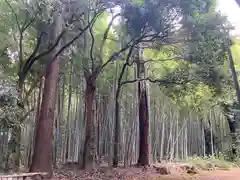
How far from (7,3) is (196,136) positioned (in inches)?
343

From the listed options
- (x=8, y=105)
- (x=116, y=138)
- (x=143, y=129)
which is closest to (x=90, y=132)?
(x=116, y=138)

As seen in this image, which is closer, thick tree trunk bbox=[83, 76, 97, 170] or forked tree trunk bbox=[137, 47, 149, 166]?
thick tree trunk bbox=[83, 76, 97, 170]

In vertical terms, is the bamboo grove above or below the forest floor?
above

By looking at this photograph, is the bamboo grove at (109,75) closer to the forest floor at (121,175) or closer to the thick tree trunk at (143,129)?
the thick tree trunk at (143,129)

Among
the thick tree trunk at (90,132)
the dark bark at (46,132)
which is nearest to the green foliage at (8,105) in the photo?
the dark bark at (46,132)

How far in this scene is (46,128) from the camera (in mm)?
5820

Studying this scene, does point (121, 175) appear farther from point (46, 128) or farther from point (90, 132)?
point (46, 128)

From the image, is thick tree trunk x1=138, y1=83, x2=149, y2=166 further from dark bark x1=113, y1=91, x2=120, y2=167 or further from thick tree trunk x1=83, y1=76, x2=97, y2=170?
thick tree trunk x1=83, y1=76, x2=97, y2=170

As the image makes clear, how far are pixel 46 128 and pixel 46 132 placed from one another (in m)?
0.08

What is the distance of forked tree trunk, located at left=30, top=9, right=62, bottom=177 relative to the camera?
563 cm

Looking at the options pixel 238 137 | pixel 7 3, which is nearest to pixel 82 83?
pixel 7 3

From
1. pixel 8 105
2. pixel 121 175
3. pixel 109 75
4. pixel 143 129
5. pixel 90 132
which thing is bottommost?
pixel 121 175

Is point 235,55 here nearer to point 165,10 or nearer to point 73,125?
point 165,10

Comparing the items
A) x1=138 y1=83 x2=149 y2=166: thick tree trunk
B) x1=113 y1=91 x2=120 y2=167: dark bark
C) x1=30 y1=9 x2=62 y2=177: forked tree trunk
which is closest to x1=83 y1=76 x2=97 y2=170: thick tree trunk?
x1=113 y1=91 x2=120 y2=167: dark bark
